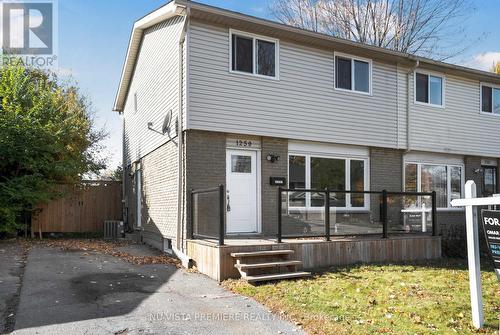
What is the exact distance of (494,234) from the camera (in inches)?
217

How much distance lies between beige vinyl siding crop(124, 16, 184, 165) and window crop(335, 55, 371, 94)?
15.6 ft

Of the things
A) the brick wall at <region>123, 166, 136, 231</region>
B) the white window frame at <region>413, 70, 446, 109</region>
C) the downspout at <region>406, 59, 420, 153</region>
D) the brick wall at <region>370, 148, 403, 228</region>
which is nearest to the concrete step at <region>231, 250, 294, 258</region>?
the brick wall at <region>370, 148, 403, 228</region>

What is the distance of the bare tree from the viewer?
2575 centimetres

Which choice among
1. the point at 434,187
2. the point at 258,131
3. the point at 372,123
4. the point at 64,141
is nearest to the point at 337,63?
the point at 372,123

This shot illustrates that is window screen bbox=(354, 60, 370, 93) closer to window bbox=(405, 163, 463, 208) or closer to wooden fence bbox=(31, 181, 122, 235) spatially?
window bbox=(405, 163, 463, 208)

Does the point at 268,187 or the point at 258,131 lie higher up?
the point at 258,131

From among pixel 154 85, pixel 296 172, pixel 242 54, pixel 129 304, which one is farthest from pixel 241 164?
pixel 129 304

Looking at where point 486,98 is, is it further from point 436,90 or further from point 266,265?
point 266,265

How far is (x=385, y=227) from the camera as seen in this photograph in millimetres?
10977

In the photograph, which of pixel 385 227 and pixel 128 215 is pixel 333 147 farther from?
pixel 128 215

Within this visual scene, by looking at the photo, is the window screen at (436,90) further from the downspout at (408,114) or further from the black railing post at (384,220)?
the black railing post at (384,220)

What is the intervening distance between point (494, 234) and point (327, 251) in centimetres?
460

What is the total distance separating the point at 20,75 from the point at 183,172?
8.39m

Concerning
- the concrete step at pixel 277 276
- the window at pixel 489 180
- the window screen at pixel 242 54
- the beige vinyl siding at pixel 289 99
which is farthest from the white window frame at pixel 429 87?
the concrete step at pixel 277 276
